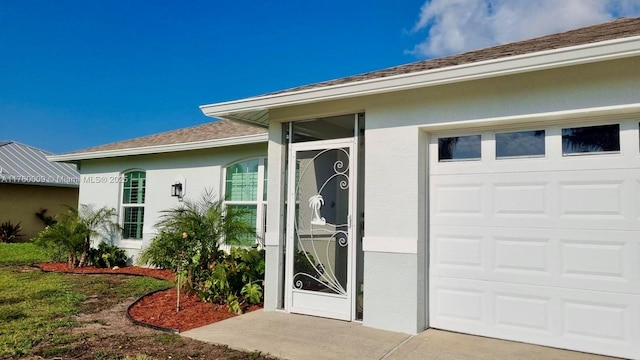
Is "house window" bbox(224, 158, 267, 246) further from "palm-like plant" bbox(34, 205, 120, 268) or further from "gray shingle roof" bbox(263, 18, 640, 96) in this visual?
"palm-like plant" bbox(34, 205, 120, 268)

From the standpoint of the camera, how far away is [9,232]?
17.2m

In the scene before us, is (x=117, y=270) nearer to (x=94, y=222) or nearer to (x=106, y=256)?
(x=106, y=256)

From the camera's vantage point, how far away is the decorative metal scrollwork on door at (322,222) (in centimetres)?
579

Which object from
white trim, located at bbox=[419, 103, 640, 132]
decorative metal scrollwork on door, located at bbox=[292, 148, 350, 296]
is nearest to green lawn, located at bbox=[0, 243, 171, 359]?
decorative metal scrollwork on door, located at bbox=[292, 148, 350, 296]

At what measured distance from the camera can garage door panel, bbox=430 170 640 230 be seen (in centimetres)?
431

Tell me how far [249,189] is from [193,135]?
2.79m

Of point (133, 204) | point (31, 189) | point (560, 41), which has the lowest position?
point (133, 204)

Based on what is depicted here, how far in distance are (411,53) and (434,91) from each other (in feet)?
41.5

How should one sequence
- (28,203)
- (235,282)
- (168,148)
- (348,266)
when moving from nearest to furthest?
(348,266)
(235,282)
(168,148)
(28,203)

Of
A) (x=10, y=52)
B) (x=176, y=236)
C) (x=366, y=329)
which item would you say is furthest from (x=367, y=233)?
(x=10, y=52)

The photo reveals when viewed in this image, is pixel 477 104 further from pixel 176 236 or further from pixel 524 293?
pixel 176 236

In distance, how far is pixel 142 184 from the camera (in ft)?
38.1

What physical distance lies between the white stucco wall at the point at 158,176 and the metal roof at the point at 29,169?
24.0ft

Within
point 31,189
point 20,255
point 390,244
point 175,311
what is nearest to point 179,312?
point 175,311
